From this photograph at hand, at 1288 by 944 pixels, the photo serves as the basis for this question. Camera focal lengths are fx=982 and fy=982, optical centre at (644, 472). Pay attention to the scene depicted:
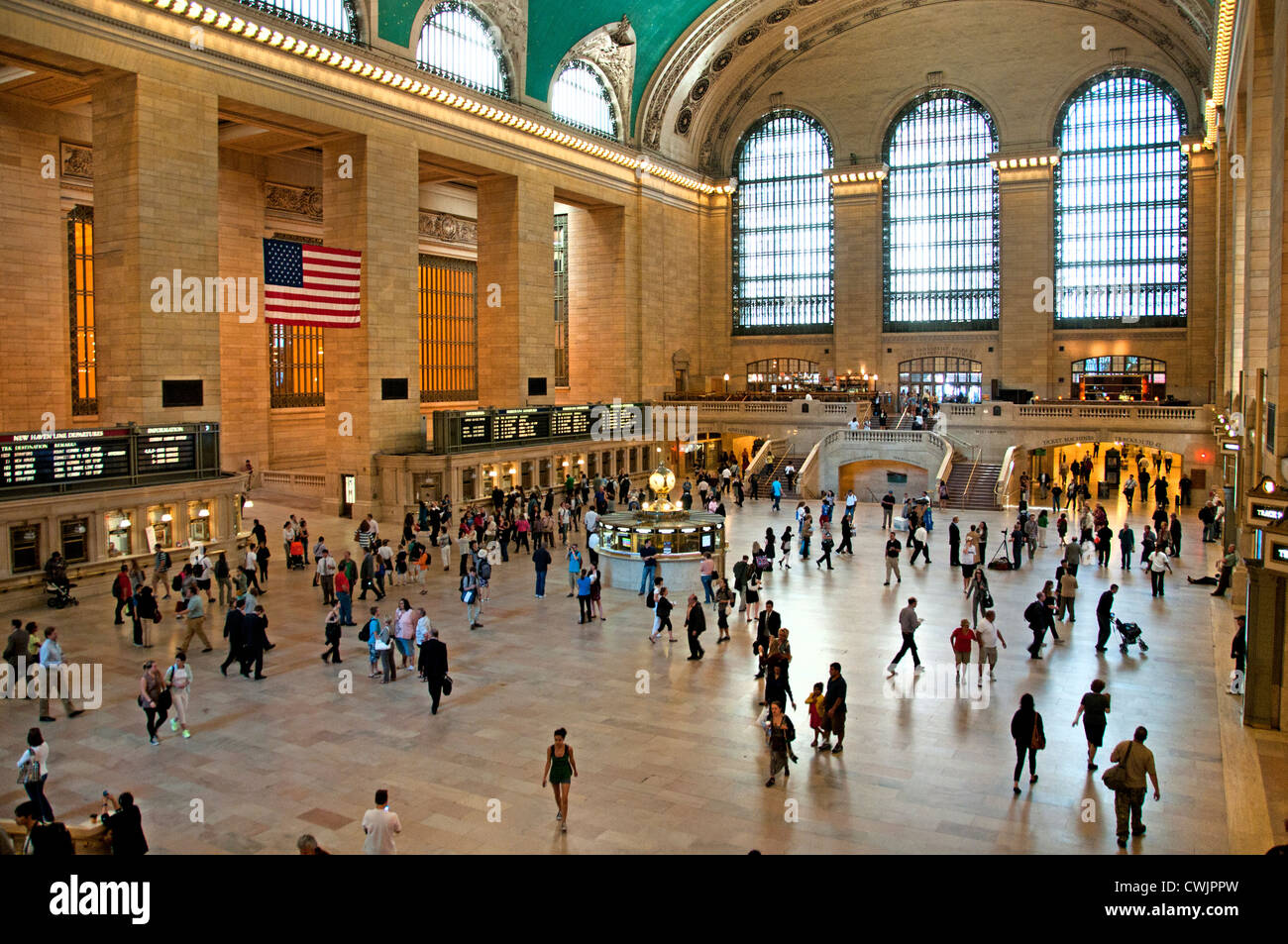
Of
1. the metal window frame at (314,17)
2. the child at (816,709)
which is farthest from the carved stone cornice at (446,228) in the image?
the child at (816,709)

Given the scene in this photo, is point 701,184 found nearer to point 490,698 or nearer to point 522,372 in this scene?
point 522,372

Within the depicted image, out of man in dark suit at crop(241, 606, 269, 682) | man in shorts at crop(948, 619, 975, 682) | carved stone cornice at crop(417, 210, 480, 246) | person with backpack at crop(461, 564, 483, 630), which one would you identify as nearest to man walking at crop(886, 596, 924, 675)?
man in shorts at crop(948, 619, 975, 682)

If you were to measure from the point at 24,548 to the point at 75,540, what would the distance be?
96 cm

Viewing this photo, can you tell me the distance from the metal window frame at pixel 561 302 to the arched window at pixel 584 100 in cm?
648

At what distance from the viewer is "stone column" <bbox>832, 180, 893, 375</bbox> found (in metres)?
45.4

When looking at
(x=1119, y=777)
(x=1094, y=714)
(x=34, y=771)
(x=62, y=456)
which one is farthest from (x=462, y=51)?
(x=1119, y=777)

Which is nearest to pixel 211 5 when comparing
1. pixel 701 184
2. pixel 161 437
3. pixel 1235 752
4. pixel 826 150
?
pixel 161 437

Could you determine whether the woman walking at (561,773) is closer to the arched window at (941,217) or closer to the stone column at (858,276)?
the stone column at (858,276)

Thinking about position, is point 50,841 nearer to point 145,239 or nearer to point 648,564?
point 648,564

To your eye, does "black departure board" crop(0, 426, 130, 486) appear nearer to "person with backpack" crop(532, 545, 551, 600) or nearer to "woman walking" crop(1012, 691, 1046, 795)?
"person with backpack" crop(532, 545, 551, 600)

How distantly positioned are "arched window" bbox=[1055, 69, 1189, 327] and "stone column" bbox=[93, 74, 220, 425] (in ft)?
112

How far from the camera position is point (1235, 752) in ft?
34.5

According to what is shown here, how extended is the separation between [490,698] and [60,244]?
20.6 metres

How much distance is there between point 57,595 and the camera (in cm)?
1747
